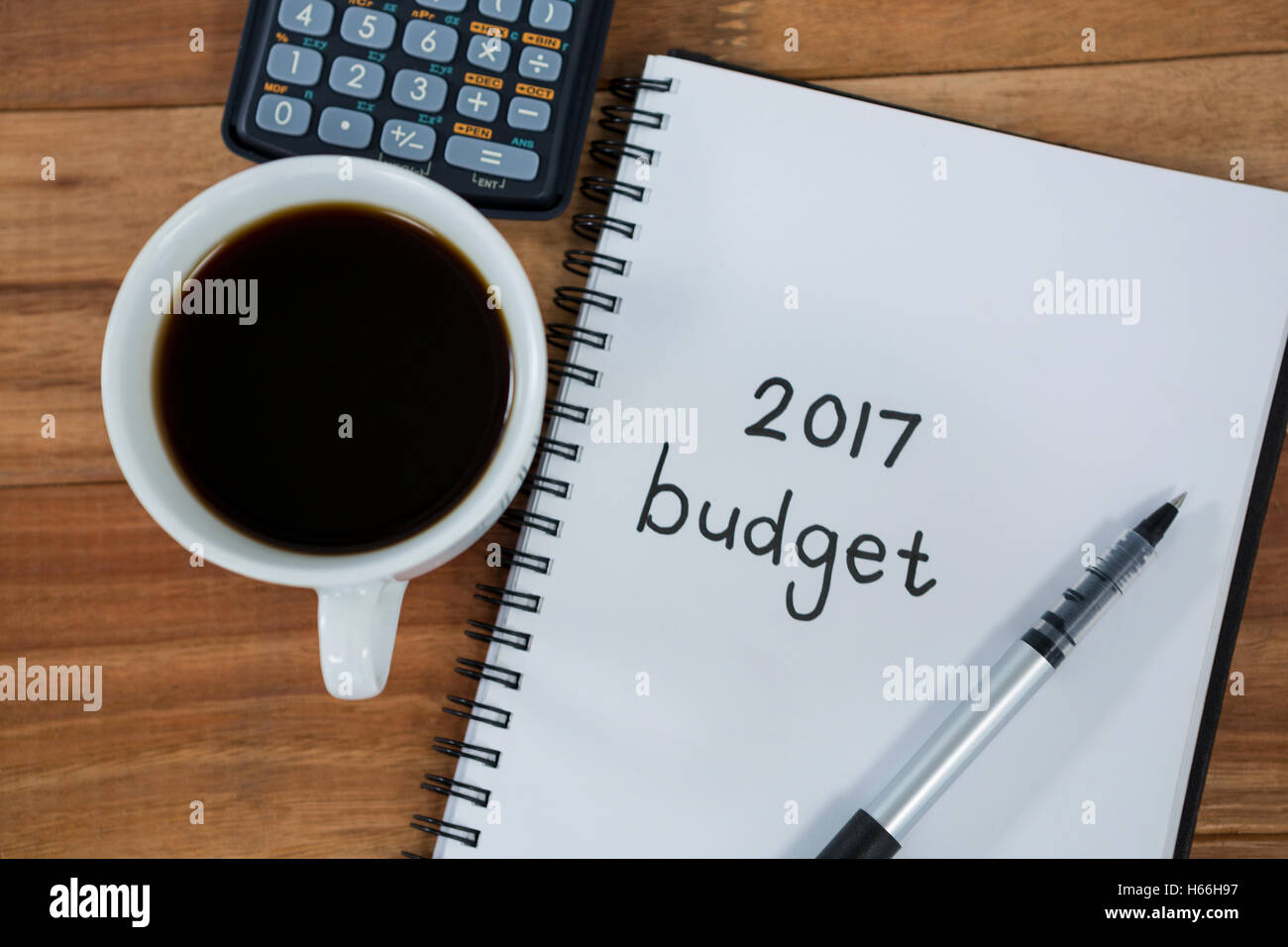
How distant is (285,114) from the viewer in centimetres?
43

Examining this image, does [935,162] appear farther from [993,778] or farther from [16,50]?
[16,50]

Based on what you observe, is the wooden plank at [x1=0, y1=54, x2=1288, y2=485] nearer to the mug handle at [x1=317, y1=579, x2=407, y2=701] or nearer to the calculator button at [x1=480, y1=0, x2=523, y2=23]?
the calculator button at [x1=480, y1=0, x2=523, y2=23]

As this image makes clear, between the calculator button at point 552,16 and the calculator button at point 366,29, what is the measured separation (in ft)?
0.22

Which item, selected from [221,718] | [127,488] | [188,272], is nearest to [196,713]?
[221,718]

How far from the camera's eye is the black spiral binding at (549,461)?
44 cm

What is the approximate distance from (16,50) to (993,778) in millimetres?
593

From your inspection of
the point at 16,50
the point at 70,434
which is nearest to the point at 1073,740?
the point at 70,434

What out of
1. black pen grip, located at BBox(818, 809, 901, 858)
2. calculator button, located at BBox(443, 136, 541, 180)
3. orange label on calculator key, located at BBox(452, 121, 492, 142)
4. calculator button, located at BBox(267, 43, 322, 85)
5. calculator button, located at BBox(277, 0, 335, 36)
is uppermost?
→ calculator button, located at BBox(277, 0, 335, 36)

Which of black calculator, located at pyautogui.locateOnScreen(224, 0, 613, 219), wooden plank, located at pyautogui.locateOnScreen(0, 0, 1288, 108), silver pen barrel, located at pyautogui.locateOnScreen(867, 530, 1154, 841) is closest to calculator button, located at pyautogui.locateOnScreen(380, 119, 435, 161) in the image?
black calculator, located at pyautogui.locateOnScreen(224, 0, 613, 219)

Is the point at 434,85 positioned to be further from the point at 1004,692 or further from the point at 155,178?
the point at 1004,692

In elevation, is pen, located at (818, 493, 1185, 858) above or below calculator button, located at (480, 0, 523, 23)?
below

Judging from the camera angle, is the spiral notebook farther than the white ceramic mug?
Yes

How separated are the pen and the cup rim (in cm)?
22

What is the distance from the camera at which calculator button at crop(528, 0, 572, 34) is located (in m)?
0.43
